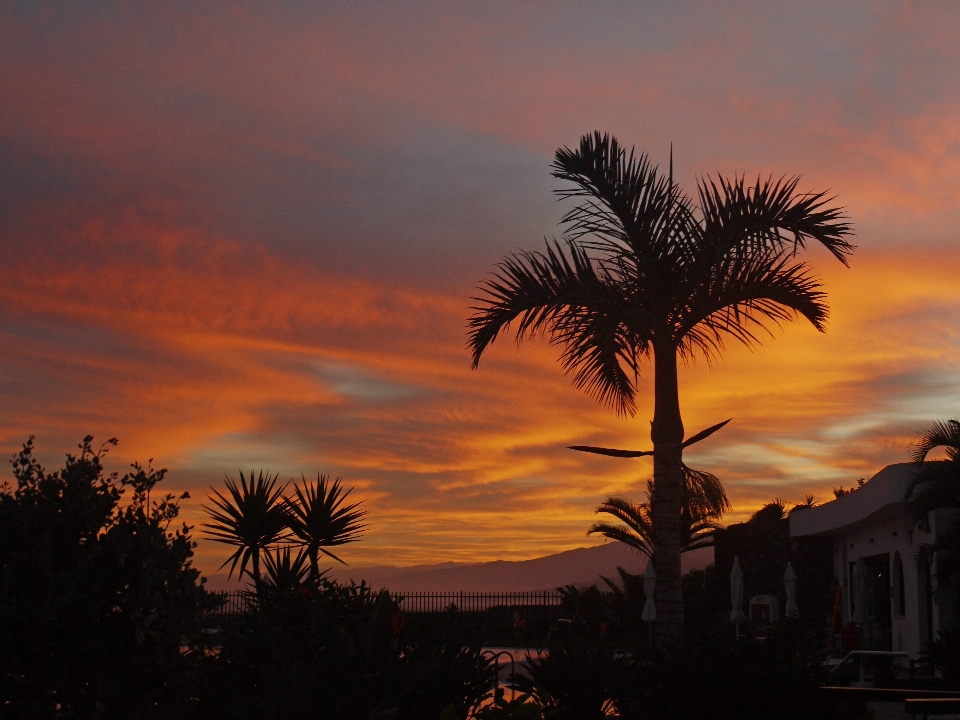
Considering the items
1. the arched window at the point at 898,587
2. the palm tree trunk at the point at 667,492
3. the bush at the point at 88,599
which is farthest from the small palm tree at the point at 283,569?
the arched window at the point at 898,587

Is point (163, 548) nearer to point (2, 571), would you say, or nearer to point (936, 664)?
point (2, 571)

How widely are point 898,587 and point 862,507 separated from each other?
210cm

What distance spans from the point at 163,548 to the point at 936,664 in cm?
1587

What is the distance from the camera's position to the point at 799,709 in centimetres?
844

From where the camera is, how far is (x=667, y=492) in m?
11.2

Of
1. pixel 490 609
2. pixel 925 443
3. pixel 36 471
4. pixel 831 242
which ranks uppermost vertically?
pixel 831 242

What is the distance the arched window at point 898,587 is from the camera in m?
23.3

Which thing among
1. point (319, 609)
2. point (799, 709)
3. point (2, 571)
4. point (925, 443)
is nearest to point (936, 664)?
point (925, 443)

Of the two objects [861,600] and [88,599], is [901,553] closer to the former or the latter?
[861,600]

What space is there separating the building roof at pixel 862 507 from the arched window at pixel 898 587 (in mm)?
1069

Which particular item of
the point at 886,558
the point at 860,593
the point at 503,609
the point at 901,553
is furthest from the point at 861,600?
the point at 503,609

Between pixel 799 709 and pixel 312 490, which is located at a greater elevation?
pixel 312 490

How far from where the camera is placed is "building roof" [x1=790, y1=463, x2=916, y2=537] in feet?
68.1

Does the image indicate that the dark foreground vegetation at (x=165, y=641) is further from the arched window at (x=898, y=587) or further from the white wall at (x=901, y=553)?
the arched window at (x=898, y=587)
